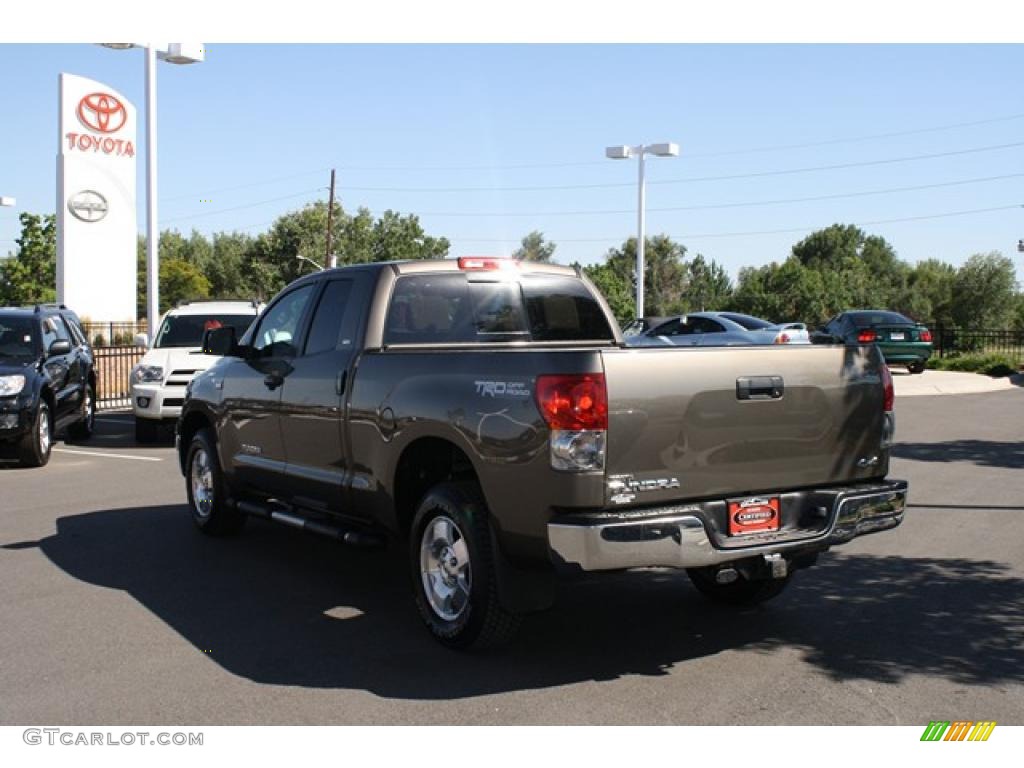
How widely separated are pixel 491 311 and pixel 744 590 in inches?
91.2

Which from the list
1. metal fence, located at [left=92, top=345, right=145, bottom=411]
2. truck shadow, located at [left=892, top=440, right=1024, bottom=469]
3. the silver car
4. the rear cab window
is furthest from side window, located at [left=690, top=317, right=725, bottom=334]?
the rear cab window

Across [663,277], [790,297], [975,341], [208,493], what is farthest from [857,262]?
[208,493]

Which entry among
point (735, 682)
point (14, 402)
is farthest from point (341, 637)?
point (14, 402)

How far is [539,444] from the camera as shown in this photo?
489 centimetres

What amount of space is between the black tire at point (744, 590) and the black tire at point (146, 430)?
33.4 feet

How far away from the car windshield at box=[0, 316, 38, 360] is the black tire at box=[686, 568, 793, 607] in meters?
9.90

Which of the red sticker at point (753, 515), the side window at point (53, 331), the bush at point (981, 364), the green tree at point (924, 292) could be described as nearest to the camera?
the red sticker at point (753, 515)

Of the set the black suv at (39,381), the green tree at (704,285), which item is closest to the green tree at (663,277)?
the green tree at (704,285)

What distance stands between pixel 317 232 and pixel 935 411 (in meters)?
53.4

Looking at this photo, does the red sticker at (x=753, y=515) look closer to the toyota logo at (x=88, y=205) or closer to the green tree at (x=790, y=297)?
the toyota logo at (x=88, y=205)

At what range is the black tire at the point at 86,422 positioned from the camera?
1545cm

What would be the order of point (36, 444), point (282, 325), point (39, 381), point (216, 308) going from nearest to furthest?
point (282, 325) → point (36, 444) → point (39, 381) → point (216, 308)

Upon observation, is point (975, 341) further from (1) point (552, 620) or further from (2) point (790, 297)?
(2) point (790, 297)

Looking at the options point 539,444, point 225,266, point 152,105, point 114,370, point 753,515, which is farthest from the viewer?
point 225,266
